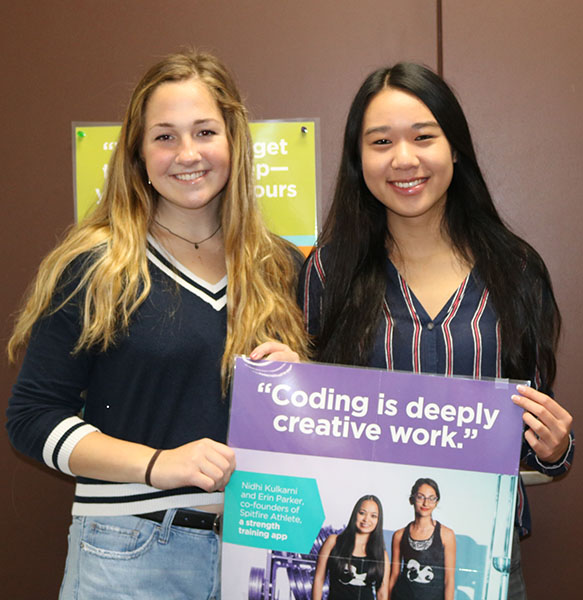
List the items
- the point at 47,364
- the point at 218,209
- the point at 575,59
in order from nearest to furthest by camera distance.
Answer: the point at 47,364
the point at 218,209
the point at 575,59

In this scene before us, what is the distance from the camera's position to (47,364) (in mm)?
1439

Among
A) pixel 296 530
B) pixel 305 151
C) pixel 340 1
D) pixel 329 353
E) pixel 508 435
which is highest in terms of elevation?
pixel 340 1

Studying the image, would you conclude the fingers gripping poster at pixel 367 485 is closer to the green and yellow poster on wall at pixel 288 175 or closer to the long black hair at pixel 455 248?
the long black hair at pixel 455 248

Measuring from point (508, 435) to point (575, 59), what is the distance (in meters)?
1.26

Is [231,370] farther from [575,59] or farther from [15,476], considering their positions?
[575,59]

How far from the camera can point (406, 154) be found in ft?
4.93

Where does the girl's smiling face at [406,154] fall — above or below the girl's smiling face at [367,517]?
above

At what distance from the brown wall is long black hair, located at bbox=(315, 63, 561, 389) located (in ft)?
1.55

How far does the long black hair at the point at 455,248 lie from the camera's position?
152cm

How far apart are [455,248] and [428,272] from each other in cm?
9

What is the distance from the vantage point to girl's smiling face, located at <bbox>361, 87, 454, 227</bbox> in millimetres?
1522

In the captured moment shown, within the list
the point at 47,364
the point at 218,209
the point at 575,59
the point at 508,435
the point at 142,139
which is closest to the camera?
the point at 508,435

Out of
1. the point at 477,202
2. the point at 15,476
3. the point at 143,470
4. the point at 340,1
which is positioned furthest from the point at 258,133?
the point at 15,476

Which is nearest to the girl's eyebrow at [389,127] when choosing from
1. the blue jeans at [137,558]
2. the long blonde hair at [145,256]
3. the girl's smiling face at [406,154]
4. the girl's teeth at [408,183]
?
the girl's smiling face at [406,154]
